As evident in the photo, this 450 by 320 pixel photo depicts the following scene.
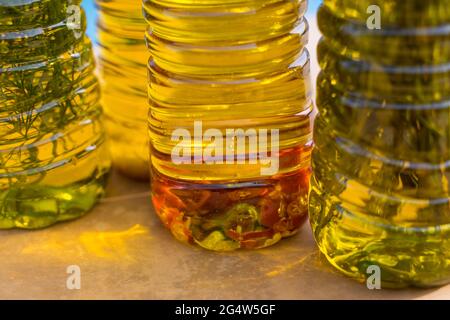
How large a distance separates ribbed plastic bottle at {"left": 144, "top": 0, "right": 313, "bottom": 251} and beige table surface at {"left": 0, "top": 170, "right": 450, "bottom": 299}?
33 mm

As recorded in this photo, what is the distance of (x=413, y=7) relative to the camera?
0.84m

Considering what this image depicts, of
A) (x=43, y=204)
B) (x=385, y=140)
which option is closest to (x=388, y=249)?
(x=385, y=140)

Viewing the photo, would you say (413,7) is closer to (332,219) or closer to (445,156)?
(445,156)

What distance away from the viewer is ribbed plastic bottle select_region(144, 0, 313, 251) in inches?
39.8

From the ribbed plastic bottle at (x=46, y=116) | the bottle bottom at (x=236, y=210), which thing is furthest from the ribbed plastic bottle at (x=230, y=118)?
the ribbed plastic bottle at (x=46, y=116)

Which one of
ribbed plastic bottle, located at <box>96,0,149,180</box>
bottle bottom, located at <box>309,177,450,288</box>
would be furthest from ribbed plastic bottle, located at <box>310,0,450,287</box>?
ribbed plastic bottle, located at <box>96,0,149,180</box>

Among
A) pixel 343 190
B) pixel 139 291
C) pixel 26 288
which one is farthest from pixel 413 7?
pixel 26 288

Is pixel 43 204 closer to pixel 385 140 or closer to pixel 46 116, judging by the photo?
pixel 46 116

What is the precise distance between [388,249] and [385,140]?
15 cm

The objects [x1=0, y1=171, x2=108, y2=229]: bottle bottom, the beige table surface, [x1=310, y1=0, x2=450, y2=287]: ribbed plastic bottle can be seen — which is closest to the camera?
[x1=310, y1=0, x2=450, y2=287]: ribbed plastic bottle

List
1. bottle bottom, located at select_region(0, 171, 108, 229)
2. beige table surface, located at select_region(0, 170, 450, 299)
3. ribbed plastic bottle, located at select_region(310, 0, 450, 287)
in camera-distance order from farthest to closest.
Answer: bottle bottom, located at select_region(0, 171, 108, 229) → beige table surface, located at select_region(0, 170, 450, 299) → ribbed plastic bottle, located at select_region(310, 0, 450, 287)

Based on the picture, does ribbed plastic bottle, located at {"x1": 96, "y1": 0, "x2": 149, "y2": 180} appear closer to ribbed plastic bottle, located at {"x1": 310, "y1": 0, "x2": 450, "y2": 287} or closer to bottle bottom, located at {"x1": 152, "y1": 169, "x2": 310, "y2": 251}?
bottle bottom, located at {"x1": 152, "y1": 169, "x2": 310, "y2": 251}

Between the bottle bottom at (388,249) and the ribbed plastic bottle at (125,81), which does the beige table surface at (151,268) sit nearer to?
the bottle bottom at (388,249)
